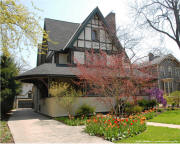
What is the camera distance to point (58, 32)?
17781mm

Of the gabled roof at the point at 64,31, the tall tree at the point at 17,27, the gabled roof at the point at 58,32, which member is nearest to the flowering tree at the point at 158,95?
→ the gabled roof at the point at 64,31

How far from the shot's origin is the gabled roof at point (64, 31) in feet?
51.2

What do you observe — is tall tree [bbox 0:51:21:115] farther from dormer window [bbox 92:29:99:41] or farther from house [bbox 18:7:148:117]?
dormer window [bbox 92:29:99:41]

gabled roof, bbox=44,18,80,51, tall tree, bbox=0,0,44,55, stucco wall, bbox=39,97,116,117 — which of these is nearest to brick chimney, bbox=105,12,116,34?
gabled roof, bbox=44,18,80,51

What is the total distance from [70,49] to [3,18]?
10444 mm

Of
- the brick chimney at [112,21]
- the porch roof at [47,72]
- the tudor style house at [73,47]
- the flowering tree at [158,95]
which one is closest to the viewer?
the porch roof at [47,72]

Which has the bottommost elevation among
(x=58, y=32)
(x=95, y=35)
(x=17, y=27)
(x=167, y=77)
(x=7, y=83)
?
(x=7, y=83)

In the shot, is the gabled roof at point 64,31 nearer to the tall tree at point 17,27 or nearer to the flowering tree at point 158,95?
the flowering tree at point 158,95

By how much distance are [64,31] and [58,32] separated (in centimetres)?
90

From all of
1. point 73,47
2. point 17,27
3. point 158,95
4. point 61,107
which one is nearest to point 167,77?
point 158,95

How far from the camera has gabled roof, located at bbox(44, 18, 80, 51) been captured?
52.0 ft

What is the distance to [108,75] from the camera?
8.60 m

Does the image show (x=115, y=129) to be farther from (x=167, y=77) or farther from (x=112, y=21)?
(x=167, y=77)

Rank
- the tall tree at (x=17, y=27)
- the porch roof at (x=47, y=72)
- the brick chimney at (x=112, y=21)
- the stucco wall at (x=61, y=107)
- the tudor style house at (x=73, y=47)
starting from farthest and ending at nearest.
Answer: the brick chimney at (x=112, y=21) < the tudor style house at (x=73, y=47) < the stucco wall at (x=61, y=107) < the porch roof at (x=47, y=72) < the tall tree at (x=17, y=27)
